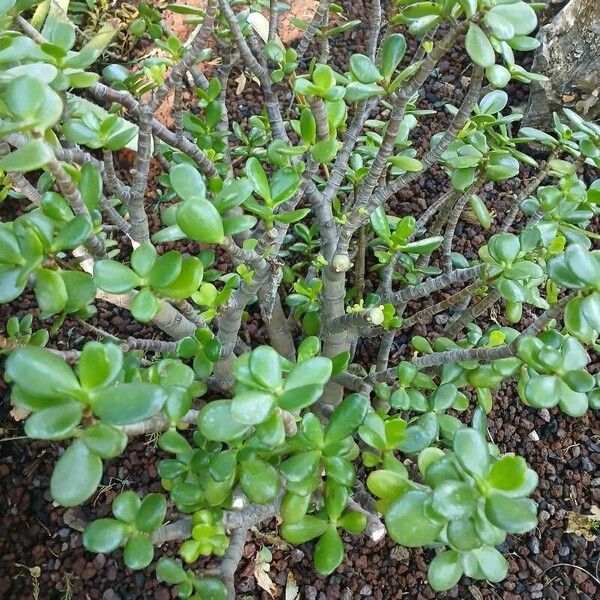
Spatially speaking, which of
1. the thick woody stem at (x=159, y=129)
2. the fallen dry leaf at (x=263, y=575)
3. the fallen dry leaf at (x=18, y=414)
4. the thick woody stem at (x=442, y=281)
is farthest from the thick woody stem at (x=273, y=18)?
the fallen dry leaf at (x=263, y=575)

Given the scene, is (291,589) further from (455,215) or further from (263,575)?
(455,215)

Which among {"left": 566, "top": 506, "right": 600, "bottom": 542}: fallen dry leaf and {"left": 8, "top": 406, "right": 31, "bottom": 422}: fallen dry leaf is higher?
{"left": 566, "top": 506, "right": 600, "bottom": 542}: fallen dry leaf

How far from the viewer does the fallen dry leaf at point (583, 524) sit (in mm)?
1396

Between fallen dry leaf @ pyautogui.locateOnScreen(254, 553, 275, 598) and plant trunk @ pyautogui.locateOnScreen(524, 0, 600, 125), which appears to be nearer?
fallen dry leaf @ pyautogui.locateOnScreen(254, 553, 275, 598)

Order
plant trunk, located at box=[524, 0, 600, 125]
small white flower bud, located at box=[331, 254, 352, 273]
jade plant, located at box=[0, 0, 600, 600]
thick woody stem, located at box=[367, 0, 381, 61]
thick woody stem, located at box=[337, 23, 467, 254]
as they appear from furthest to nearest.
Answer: plant trunk, located at box=[524, 0, 600, 125] < thick woody stem, located at box=[367, 0, 381, 61] < small white flower bud, located at box=[331, 254, 352, 273] < thick woody stem, located at box=[337, 23, 467, 254] < jade plant, located at box=[0, 0, 600, 600]

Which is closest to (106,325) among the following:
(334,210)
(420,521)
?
(334,210)

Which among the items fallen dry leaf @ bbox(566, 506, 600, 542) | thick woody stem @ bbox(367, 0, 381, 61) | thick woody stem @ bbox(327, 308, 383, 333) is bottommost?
fallen dry leaf @ bbox(566, 506, 600, 542)

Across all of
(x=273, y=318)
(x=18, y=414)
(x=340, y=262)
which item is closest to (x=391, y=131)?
(x=340, y=262)

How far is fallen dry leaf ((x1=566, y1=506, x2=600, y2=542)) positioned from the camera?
1396 millimetres

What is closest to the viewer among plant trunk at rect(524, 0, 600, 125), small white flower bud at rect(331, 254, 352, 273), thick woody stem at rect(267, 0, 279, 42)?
small white flower bud at rect(331, 254, 352, 273)

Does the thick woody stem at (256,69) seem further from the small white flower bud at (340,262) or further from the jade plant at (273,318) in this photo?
the small white flower bud at (340,262)

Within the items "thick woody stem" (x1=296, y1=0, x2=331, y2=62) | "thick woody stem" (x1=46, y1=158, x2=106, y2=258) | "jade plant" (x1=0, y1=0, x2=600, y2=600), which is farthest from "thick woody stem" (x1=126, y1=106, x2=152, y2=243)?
"thick woody stem" (x1=296, y1=0, x2=331, y2=62)

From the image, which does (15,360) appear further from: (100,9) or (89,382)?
(100,9)

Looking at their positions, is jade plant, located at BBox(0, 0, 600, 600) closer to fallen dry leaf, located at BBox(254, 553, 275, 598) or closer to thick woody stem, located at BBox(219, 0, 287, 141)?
thick woody stem, located at BBox(219, 0, 287, 141)
